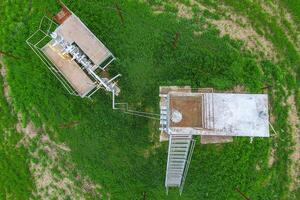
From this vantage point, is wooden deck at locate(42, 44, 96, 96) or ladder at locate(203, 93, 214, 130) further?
wooden deck at locate(42, 44, 96, 96)

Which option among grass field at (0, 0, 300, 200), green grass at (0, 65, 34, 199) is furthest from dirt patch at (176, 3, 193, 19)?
green grass at (0, 65, 34, 199)

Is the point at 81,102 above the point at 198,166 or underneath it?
above

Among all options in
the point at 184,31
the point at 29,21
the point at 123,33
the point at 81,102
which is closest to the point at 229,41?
the point at 184,31

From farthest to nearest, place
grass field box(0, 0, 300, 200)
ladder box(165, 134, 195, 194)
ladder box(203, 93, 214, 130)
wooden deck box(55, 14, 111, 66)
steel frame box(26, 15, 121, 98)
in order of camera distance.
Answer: steel frame box(26, 15, 121, 98) → grass field box(0, 0, 300, 200) → wooden deck box(55, 14, 111, 66) → ladder box(203, 93, 214, 130) → ladder box(165, 134, 195, 194)

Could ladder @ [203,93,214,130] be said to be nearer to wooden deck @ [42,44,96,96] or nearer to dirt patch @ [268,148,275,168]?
dirt patch @ [268,148,275,168]

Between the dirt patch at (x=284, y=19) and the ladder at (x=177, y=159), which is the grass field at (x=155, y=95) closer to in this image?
the dirt patch at (x=284, y=19)

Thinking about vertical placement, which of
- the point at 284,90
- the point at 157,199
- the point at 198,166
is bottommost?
the point at 157,199

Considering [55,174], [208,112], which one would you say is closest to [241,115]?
[208,112]

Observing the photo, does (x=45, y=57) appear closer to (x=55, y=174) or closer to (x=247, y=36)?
(x=55, y=174)

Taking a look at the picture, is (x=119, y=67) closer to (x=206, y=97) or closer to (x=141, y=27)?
(x=141, y=27)
